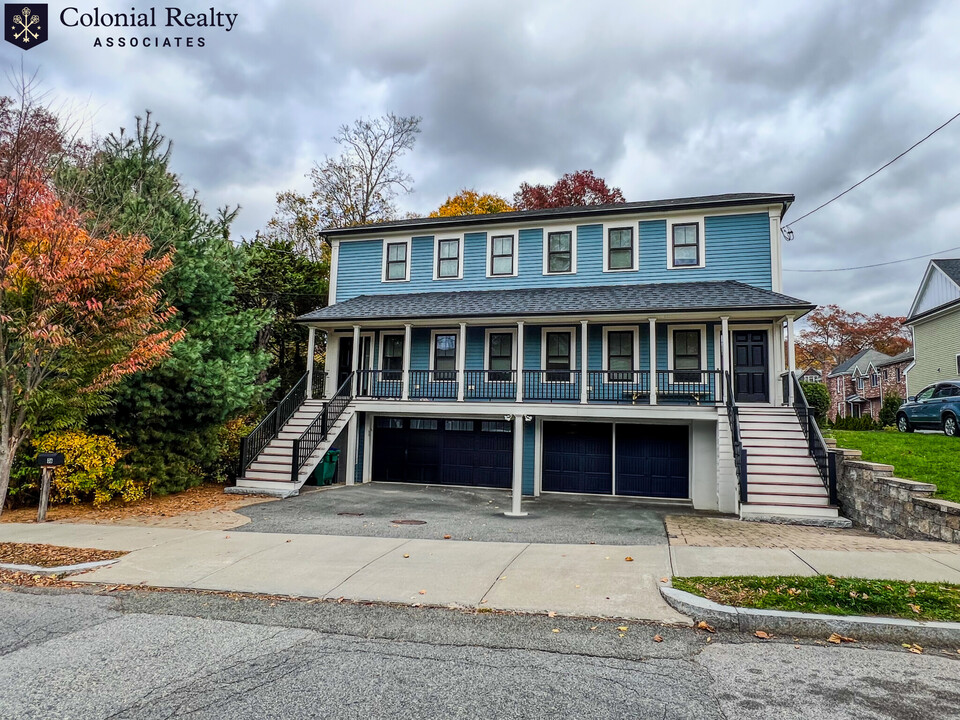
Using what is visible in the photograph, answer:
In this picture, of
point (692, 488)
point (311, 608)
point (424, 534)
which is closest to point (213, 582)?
point (311, 608)

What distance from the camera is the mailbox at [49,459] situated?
942 cm

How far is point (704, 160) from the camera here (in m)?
23.9

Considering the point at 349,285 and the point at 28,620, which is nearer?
the point at 28,620

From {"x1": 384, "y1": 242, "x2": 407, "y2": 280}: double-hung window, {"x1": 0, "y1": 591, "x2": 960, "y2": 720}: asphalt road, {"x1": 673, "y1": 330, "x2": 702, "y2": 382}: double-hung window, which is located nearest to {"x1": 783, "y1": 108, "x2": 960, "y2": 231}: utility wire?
{"x1": 673, "y1": 330, "x2": 702, "y2": 382}: double-hung window

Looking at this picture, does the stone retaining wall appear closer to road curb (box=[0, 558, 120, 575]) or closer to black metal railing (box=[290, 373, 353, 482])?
road curb (box=[0, 558, 120, 575])

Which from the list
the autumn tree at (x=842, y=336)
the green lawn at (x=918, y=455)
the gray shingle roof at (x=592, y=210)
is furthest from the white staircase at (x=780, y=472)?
the autumn tree at (x=842, y=336)

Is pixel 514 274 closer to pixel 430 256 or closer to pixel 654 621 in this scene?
pixel 430 256

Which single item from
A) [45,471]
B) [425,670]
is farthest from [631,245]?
[45,471]

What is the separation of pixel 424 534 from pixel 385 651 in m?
4.83

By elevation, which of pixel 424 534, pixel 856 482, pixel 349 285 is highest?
pixel 349 285

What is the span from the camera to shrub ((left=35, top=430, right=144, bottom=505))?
35.2 feet

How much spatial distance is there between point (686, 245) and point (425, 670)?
49.2 feet

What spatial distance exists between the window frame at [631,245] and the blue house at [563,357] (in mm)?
43

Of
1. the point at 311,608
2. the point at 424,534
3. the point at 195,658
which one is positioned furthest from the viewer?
the point at 424,534
